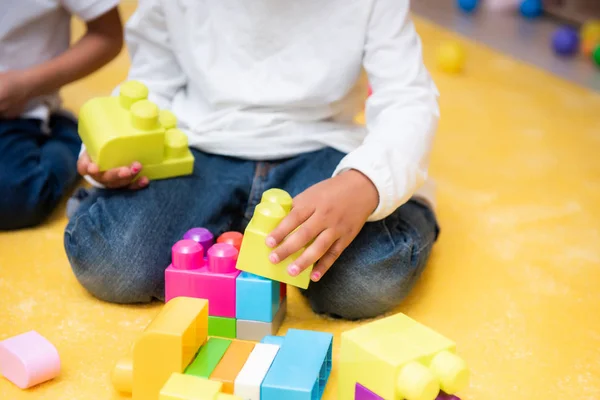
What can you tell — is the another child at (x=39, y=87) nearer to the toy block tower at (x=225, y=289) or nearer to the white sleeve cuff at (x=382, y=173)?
the toy block tower at (x=225, y=289)

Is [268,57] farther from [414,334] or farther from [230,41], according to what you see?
[414,334]

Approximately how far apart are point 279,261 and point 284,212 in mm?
49

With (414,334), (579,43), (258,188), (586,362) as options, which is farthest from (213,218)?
(579,43)

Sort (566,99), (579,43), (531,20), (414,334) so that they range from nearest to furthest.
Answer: (414,334) → (566,99) → (579,43) → (531,20)

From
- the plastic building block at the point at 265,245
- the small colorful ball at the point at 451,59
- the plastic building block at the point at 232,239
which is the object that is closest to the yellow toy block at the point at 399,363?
the plastic building block at the point at 265,245

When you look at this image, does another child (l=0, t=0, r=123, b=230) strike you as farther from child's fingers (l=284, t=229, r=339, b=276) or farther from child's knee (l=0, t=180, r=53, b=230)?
child's fingers (l=284, t=229, r=339, b=276)

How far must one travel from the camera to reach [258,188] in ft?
3.15

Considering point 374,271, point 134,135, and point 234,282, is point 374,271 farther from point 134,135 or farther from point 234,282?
point 134,135

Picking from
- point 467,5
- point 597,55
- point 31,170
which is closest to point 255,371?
point 31,170

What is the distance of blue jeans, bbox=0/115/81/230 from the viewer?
3.40ft

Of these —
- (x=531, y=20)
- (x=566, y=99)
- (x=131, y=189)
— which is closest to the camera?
(x=131, y=189)

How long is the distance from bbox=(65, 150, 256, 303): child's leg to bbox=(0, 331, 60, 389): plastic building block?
139mm

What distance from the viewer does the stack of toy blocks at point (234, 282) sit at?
2.55ft

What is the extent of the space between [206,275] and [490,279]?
14.9 inches
